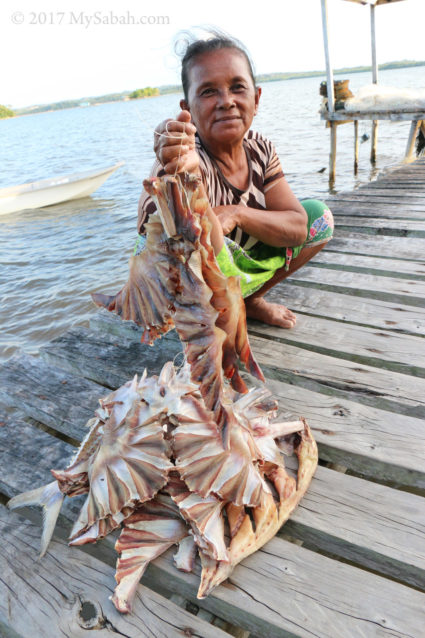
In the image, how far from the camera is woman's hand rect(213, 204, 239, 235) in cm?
230

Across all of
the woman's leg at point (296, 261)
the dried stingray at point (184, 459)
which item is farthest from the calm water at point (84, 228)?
the woman's leg at point (296, 261)

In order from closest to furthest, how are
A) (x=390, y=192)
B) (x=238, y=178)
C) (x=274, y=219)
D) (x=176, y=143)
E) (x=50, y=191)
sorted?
1. (x=176, y=143)
2. (x=274, y=219)
3. (x=238, y=178)
4. (x=390, y=192)
5. (x=50, y=191)

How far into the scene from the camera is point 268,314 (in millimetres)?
3221

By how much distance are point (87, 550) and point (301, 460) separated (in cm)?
104

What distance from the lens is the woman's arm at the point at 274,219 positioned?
2373 millimetres

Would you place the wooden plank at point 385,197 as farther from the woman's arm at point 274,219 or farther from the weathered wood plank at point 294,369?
the weathered wood plank at point 294,369

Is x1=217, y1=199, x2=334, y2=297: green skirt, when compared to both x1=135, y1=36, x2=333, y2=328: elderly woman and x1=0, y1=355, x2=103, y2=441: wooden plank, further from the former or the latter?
x1=0, y1=355, x2=103, y2=441: wooden plank

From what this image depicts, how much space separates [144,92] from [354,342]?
2049 mm

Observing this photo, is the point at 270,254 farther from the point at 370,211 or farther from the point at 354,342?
the point at 370,211

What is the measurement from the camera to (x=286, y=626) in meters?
1.51

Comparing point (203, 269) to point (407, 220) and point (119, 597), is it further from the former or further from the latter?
point (407, 220)

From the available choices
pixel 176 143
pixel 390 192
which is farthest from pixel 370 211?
pixel 176 143

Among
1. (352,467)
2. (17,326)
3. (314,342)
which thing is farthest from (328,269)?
(17,326)

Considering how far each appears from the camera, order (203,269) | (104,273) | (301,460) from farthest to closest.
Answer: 1. (104,273)
2. (301,460)
3. (203,269)
